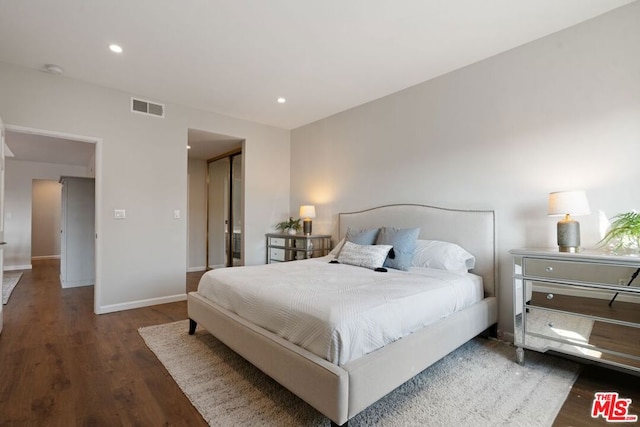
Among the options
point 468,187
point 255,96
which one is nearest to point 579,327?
point 468,187

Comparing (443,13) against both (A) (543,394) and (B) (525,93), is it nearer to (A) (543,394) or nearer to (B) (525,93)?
(B) (525,93)

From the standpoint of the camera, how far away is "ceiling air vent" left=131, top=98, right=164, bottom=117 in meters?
3.84

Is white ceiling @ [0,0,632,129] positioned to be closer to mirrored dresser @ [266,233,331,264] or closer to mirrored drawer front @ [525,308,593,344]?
mirrored dresser @ [266,233,331,264]

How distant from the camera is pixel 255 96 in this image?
3924 millimetres

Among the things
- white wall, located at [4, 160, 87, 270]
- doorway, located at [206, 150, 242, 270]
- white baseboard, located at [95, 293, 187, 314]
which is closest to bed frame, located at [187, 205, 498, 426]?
white baseboard, located at [95, 293, 187, 314]

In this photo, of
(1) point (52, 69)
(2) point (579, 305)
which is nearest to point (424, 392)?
(2) point (579, 305)

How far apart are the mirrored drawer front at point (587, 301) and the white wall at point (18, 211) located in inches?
369

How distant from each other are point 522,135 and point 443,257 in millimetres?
1319

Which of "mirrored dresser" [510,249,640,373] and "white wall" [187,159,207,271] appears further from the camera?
"white wall" [187,159,207,271]

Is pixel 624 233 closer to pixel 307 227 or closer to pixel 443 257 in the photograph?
pixel 443 257

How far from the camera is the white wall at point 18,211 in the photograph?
6.74 metres

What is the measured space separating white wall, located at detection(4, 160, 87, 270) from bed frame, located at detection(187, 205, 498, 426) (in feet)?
21.7

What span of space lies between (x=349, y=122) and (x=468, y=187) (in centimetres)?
194

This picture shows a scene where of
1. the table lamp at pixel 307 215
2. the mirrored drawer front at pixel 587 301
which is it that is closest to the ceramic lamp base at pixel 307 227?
the table lamp at pixel 307 215
